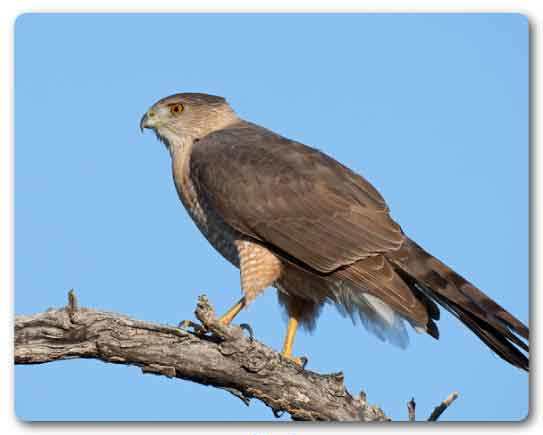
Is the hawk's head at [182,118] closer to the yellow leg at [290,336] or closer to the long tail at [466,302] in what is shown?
the yellow leg at [290,336]

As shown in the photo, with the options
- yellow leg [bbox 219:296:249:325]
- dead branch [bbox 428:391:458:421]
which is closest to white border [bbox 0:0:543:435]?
dead branch [bbox 428:391:458:421]

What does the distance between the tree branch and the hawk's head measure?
1.84 metres

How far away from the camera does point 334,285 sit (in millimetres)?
5352

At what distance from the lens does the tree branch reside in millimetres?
4383

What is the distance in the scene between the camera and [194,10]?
16.2 ft

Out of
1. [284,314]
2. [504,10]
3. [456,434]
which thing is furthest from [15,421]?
[504,10]

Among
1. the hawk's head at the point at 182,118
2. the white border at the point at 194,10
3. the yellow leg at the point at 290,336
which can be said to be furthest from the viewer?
the hawk's head at the point at 182,118

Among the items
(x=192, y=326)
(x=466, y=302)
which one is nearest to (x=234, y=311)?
(x=192, y=326)

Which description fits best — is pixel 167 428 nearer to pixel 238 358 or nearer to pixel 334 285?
pixel 238 358

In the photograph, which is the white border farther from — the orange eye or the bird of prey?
the orange eye

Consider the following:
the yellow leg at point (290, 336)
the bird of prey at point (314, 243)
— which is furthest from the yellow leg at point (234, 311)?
the yellow leg at point (290, 336)

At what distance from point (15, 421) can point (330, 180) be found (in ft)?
7.67

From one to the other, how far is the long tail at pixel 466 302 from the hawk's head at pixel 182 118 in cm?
173

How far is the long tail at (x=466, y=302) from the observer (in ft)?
15.9
